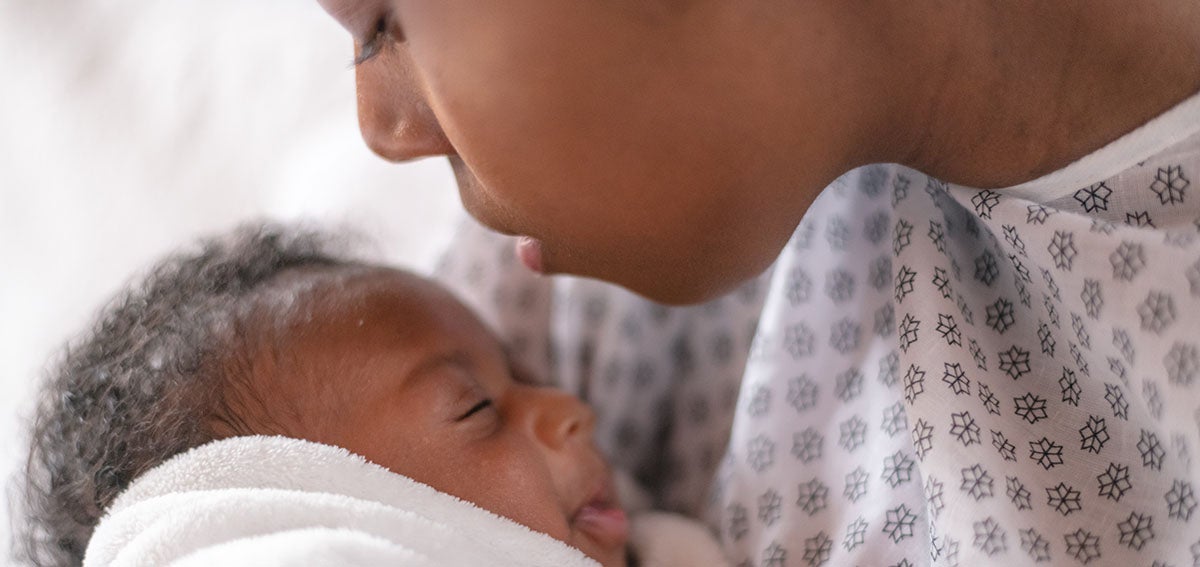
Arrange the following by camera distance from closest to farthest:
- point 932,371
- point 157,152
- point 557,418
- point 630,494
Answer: point 932,371 < point 557,418 < point 630,494 < point 157,152

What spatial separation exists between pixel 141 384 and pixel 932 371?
2.15ft

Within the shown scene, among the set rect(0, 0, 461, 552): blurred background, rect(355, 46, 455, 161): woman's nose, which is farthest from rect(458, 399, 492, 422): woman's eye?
rect(0, 0, 461, 552): blurred background

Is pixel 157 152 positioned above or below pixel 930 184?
below

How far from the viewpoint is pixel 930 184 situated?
1.03 metres

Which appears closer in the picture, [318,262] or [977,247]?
[977,247]

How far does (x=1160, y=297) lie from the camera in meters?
0.86

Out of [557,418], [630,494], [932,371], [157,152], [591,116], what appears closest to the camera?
[591,116]

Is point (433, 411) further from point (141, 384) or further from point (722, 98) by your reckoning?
point (722, 98)

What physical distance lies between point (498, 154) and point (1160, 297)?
49 cm

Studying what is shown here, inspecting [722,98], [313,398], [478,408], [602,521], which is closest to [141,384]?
[313,398]

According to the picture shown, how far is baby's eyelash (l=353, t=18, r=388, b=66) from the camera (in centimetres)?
87

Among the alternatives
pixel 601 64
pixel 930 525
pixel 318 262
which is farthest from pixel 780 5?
pixel 318 262

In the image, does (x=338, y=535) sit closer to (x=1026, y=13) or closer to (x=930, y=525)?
(x=930, y=525)

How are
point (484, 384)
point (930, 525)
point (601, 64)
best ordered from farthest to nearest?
1. point (484, 384)
2. point (930, 525)
3. point (601, 64)
